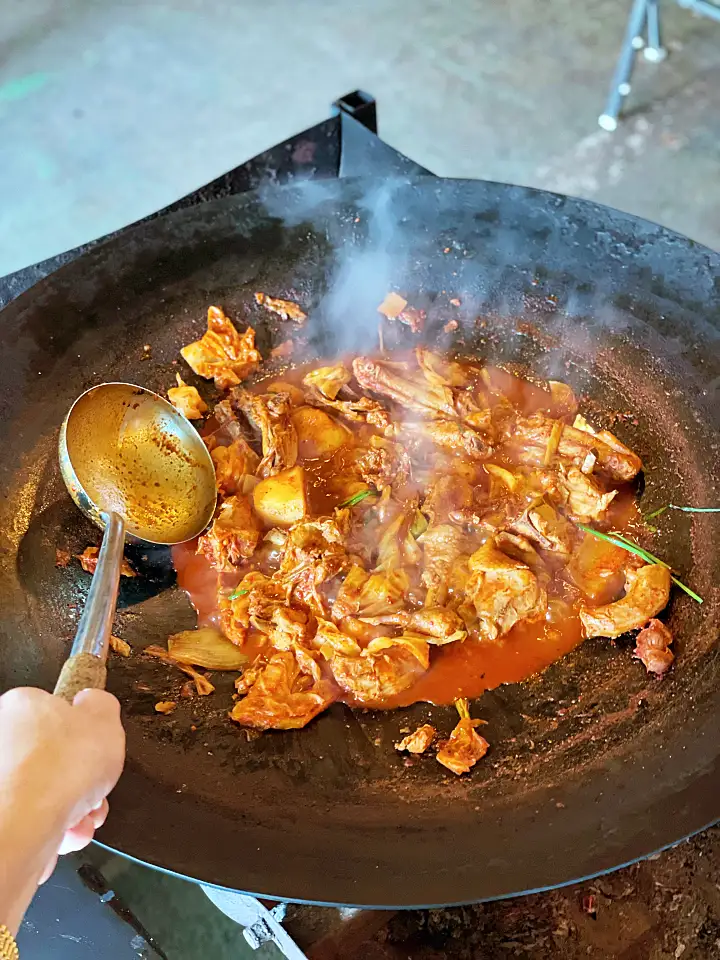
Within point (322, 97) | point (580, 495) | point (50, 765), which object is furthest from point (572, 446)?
point (322, 97)

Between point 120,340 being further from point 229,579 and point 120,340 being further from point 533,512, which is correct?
point 533,512

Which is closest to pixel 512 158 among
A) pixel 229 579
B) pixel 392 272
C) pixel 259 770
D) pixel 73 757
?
pixel 392 272

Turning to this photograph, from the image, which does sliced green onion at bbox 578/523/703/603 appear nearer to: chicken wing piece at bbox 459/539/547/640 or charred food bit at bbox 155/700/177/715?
chicken wing piece at bbox 459/539/547/640

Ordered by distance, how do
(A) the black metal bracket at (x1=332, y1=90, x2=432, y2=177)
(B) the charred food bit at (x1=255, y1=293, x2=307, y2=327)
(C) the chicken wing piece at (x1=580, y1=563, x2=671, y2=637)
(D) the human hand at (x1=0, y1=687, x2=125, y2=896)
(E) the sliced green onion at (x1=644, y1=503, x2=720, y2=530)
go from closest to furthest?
(D) the human hand at (x1=0, y1=687, x2=125, y2=896), (C) the chicken wing piece at (x1=580, y1=563, x2=671, y2=637), (E) the sliced green onion at (x1=644, y1=503, x2=720, y2=530), (B) the charred food bit at (x1=255, y1=293, x2=307, y2=327), (A) the black metal bracket at (x1=332, y1=90, x2=432, y2=177)

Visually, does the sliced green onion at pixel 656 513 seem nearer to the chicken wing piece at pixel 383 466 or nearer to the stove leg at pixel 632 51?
the chicken wing piece at pixel 383 466

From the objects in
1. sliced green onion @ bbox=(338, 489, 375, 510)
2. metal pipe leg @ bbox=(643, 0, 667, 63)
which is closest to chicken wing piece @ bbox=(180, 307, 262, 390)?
sliced green onion @ bbox=(338, 489, 375, 510)

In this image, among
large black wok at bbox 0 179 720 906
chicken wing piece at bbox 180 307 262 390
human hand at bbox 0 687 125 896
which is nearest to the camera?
human hand at bbox 0 687 125 896
